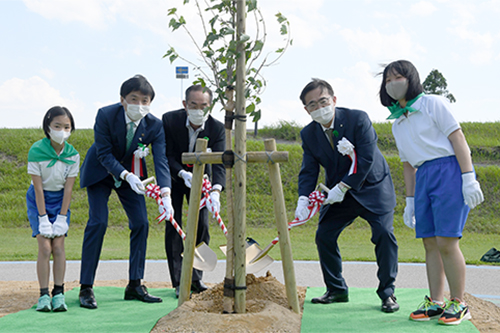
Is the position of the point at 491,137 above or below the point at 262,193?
above

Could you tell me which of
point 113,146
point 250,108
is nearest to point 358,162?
point 250,108

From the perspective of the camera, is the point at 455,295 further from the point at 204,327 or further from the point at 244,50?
the point at 244,50

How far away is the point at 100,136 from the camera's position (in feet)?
13.6

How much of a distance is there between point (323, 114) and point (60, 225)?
225 cm

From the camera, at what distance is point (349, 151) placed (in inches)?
153

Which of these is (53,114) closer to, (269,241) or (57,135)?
(57,135)

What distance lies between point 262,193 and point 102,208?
315 inches

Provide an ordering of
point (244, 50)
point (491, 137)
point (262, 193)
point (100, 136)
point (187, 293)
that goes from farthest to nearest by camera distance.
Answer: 1. point (491, 137)
2. point (262, 193)
3. point (100, 136)
4. point (187, 293)
5. point (244, 50)

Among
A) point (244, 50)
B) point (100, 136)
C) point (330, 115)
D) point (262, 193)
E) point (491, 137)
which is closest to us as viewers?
point (244, 50)

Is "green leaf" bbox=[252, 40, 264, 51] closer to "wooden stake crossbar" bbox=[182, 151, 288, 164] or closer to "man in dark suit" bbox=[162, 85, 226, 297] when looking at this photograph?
"wooden stake crossbar" bbox=[182, 151, 288, 164]

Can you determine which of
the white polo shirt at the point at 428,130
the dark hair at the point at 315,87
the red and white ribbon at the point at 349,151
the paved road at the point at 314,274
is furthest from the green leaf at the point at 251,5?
the paved road at the point at 314,274

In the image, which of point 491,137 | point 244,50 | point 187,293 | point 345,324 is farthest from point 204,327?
point 491,137

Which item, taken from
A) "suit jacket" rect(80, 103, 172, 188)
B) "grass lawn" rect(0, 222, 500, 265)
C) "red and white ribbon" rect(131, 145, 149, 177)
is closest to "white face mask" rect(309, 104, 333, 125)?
"suit jacket" rect(80, 103, 172, 188)

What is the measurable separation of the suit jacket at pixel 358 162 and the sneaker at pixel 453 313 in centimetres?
84
